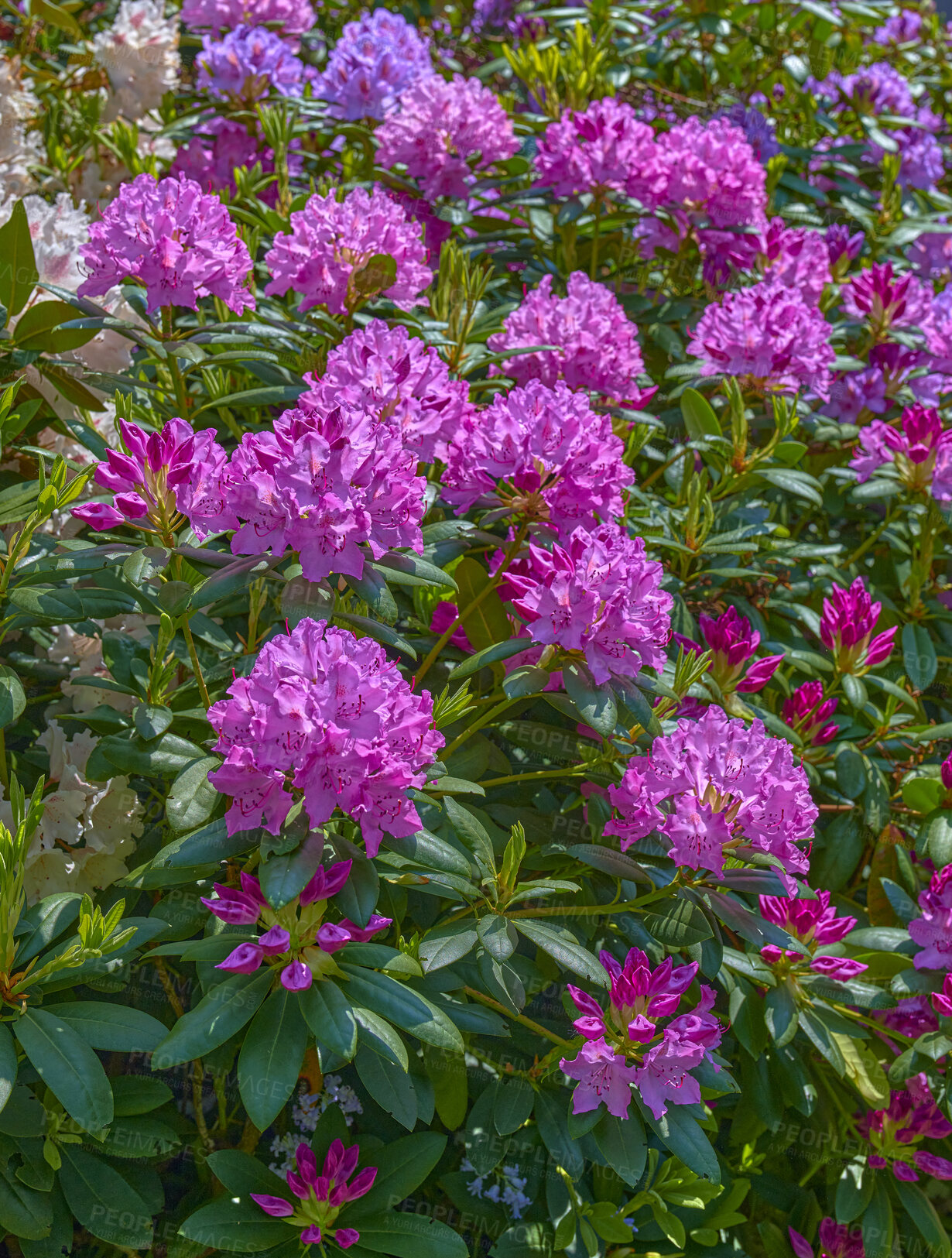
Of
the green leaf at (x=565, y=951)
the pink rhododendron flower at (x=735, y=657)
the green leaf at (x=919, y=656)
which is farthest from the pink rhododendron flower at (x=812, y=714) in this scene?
the green leaf at (x=565, y=951)

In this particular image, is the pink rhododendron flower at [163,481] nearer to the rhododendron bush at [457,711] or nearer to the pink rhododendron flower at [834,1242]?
the rhododendron bush at [457,711]

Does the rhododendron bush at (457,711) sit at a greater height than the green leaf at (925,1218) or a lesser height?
greater

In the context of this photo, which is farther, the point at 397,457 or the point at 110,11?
the point at 110,11

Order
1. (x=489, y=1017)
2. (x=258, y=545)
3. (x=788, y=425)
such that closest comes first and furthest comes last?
1. (x=258, y=545)
2. (x=489, y=1017)
3. (x=788, y=425)

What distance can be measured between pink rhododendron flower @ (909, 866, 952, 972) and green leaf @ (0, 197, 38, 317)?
5.74 feet

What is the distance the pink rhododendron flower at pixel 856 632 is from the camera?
2.03 meters

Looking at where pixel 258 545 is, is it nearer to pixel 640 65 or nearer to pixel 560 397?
pixel 560 397

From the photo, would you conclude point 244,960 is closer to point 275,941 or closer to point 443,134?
point 275,941

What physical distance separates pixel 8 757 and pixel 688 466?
1316 millimetres

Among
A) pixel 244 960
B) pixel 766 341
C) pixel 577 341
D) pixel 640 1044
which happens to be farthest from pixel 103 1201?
pixel 766 341

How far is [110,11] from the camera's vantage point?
3941 millimetres

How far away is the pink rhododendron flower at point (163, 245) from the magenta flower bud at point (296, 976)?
1026mm

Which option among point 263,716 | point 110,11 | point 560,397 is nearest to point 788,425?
point 560,397

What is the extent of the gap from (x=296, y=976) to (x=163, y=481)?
0.63 metres
